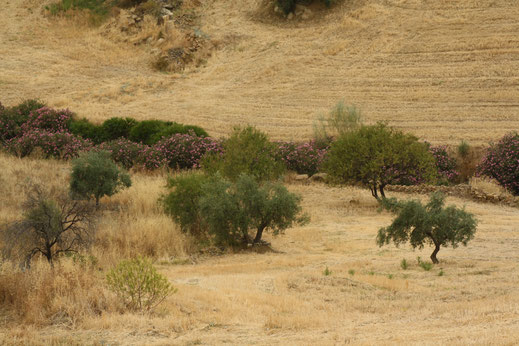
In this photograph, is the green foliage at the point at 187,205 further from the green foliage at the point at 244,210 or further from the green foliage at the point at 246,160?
the green foliage at the point at 246,160

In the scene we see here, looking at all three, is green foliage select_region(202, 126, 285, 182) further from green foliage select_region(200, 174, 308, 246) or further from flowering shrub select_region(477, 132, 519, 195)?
flowering shrub select_region(477, 132, 519, 195)

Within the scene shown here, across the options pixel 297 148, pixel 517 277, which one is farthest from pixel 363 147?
pixel 517 277

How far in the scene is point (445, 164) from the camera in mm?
25656

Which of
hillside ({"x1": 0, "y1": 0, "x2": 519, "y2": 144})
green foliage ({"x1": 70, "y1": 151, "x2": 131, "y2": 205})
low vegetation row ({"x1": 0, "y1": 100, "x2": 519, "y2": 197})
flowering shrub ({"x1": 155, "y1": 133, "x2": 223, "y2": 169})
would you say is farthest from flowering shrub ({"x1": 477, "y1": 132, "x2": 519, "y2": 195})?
green foliage ({"x1": 70, "y1": 151, "x2": 131, "y2": 205})

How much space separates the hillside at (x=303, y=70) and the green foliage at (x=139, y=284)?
2196 centimetres

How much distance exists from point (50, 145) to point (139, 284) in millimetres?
18407

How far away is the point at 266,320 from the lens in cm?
849

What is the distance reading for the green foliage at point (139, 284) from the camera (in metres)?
8.67

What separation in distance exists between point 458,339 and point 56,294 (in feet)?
16.4

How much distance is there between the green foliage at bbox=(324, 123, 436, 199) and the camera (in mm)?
21000

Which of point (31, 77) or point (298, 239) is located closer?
point (298, 239)

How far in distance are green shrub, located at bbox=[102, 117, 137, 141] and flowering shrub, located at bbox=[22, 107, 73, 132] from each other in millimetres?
1983

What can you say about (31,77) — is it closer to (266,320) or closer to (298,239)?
(298,239)

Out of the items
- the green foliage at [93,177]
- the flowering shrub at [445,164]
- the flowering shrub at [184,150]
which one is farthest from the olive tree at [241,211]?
the flowering shrub at [445,164]
